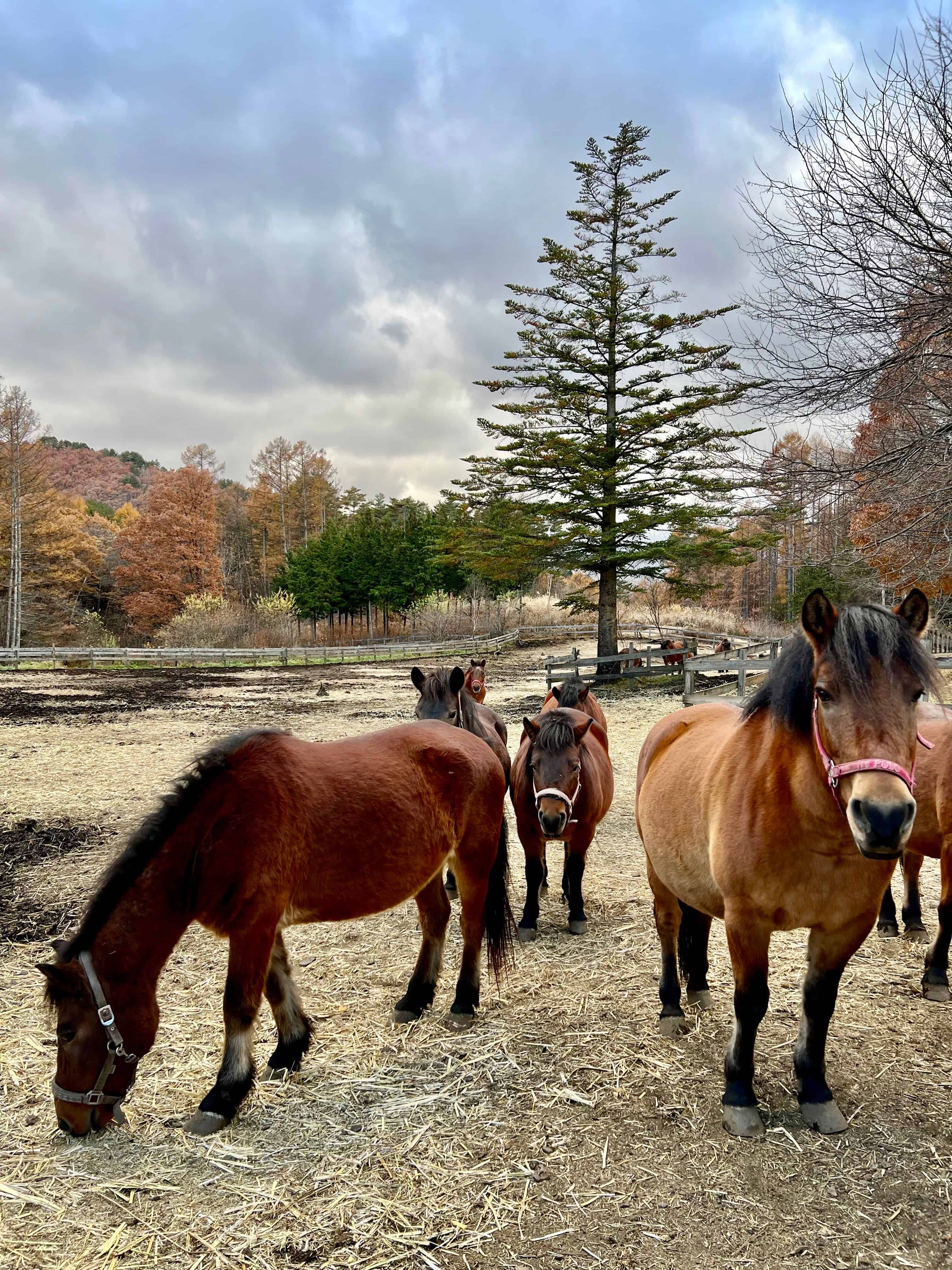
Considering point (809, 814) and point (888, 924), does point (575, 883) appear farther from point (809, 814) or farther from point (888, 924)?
point (809, 814)

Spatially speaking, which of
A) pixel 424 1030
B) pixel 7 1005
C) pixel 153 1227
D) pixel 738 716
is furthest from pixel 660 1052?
pixel 7 1005

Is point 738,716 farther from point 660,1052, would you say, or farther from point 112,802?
point 112,802

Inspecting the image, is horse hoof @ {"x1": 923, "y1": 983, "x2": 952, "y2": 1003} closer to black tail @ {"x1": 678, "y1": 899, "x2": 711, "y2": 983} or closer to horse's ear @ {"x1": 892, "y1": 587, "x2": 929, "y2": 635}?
black tail @ {"x1": 678, "y1": 899, "x2": 711, "y2": 983}

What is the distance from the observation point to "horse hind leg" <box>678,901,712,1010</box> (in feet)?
11.9

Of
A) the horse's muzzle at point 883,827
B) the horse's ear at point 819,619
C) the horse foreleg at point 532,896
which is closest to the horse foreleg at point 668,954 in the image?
the horse foreleg at point 532,896

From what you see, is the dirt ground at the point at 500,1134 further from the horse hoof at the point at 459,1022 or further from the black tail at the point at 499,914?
the black tail at the point at 499,914

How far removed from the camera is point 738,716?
323cm

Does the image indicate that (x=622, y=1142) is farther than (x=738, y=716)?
No

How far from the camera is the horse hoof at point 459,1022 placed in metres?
3.51

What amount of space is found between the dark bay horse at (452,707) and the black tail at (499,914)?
3.93ft

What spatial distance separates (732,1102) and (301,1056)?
1887 millimetres

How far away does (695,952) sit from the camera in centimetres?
366

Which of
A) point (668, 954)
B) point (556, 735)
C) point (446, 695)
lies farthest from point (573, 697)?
point (668, 954)

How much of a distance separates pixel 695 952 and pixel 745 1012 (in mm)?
1024
